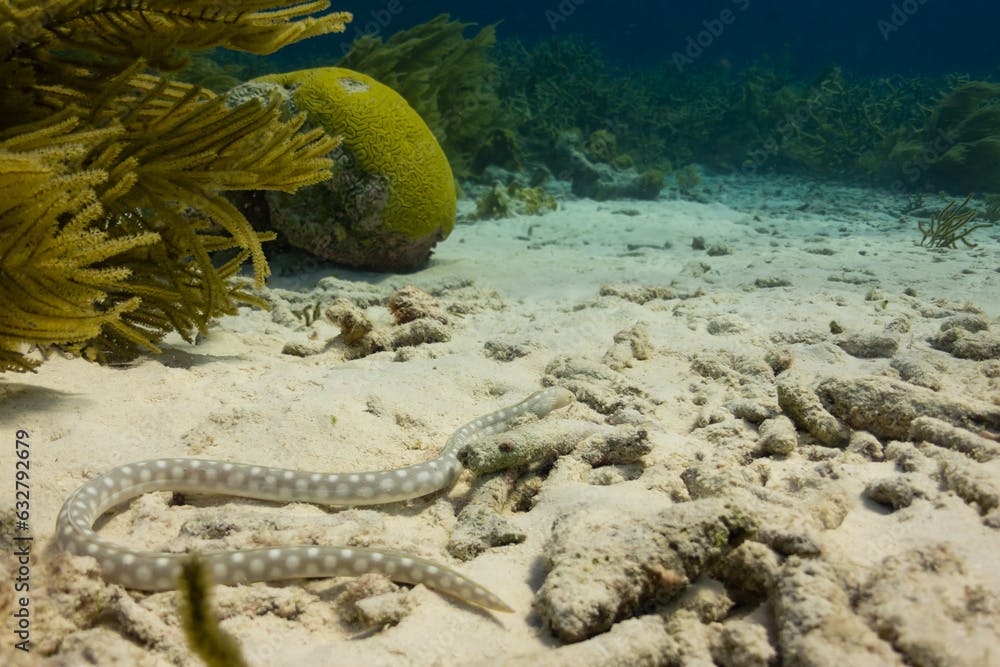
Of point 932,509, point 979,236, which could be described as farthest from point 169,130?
point 979,236

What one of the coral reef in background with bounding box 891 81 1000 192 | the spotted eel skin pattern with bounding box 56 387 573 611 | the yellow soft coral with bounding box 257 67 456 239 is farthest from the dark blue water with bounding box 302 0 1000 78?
→ the spotted eel skin pattern with bounding box 56 387 573 611

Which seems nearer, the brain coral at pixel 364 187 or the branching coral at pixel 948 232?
the brain coral at pixel 364 187

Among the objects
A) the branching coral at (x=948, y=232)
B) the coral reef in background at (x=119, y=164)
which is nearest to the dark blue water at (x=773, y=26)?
the branching coral at (x=948, y=232)

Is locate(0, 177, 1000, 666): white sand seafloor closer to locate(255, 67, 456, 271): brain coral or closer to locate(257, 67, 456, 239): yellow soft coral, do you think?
locate(255, 67, 456, 271): brain coral

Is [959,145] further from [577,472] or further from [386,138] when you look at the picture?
[577,472]

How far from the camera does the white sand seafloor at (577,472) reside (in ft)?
6.43

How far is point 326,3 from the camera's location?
3934 mm

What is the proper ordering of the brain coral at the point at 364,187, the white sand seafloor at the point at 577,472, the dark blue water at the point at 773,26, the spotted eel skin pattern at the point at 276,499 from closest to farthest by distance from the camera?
the white sand seafloor at the point at 577,472, the spotted eel skin pattern at the point at 276,499, the brain coral at the point at 364,187, the dark blue water at the point at 773,26

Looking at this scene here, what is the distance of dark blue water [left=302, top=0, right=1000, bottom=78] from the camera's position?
60062mm

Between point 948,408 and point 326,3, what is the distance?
431 centimetres

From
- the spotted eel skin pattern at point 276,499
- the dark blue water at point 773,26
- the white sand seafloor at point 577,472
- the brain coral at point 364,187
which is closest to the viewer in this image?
the white sand seafloor at point 577,472

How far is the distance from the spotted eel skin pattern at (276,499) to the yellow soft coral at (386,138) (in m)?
4.51

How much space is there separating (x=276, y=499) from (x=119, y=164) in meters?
2.12

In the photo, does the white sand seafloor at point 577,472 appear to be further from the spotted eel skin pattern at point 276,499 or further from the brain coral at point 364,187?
the brain coral at point 364,187
